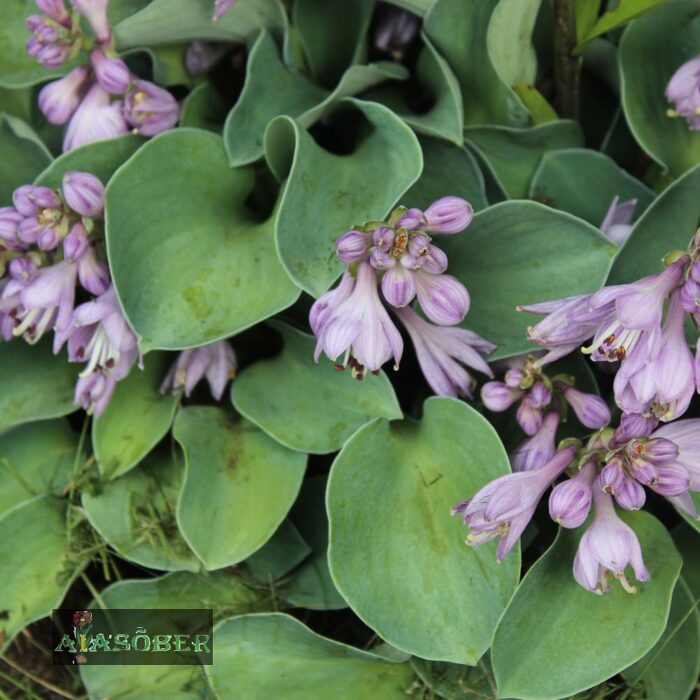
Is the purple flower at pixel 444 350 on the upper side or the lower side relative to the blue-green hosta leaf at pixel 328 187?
lower

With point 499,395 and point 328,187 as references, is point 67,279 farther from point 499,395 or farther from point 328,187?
point 499,395

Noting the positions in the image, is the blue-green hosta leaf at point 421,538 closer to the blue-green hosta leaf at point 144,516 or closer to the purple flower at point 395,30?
the blue-green hosta leaf at point 144,516

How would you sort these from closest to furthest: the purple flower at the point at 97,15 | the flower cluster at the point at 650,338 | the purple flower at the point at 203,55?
the flower cluster at the point at 650,338, the purple flower at the point at 97,15, the purple flower at the point at 203,55

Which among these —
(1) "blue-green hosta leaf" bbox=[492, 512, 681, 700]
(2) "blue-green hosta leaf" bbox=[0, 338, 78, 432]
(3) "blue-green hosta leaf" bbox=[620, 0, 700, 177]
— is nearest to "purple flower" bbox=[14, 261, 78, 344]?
(2) "blue-green hosta leaf" bbox=[0, 338, 78, 432]

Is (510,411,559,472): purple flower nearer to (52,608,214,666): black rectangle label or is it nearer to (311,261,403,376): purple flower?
(311,261,403,376): purple flower

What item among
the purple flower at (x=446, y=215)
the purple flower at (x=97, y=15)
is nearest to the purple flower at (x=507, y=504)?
the purple flower at (x=446, y=215)
